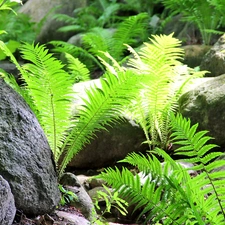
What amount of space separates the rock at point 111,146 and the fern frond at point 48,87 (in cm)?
124

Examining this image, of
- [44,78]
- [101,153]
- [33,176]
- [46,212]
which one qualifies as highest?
[44,78]

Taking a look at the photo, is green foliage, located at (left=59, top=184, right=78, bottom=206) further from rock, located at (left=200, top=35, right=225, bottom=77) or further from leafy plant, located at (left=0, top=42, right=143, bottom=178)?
rock, located at (left=200, top=35, right=225, bottom=77)

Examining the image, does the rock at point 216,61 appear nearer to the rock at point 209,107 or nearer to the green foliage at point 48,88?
the rock at point 209,107

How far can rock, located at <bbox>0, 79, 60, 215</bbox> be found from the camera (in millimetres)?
1938

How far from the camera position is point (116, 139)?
12.9ft

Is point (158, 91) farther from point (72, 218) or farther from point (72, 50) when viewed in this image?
point (72, 50)

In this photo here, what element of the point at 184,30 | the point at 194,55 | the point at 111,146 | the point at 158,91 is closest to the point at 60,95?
the point at 158,91

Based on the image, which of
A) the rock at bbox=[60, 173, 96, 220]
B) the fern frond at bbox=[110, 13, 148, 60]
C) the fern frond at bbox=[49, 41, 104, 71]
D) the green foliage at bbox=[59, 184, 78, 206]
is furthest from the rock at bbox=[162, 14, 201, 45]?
the green foliage at bbox=[59, 184, 78, 206]

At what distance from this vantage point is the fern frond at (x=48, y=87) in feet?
8.48

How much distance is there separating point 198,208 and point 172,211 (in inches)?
5.0

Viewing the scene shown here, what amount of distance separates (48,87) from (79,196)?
2.68ft

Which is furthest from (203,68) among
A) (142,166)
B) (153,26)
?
(142,166)

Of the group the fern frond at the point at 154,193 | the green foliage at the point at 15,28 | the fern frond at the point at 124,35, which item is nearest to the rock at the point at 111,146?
the fern frond at the point at 154,193

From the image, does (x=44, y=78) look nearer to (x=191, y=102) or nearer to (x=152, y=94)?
(x=152, y=94)
